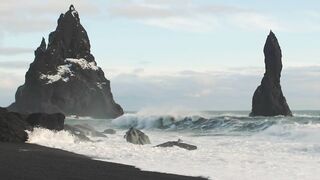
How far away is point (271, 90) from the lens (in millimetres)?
112312

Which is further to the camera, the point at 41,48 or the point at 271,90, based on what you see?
the point at 41,48

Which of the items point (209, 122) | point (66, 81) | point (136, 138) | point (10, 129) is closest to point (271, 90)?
point (66, 81)

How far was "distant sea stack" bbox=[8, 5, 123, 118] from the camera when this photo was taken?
130000 mm

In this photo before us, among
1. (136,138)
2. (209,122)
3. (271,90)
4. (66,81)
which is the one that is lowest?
(209,122)

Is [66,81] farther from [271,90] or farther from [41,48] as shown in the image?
[271,90]

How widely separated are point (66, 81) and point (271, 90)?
54317mm

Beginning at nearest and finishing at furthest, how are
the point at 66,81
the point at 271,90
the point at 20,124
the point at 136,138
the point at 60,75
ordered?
the point at 20,124, the point at 136,138, the point at 271,90, the point at 66,81, the point at 60,75

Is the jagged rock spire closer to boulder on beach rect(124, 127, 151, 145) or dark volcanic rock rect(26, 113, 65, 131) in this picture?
dark volcanic rock rect(26, 113, 65, 131)

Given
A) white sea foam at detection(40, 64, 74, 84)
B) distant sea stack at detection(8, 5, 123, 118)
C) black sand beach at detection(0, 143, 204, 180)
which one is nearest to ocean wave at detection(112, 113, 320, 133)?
black sand beach at detection(0, 143, 204, 180)

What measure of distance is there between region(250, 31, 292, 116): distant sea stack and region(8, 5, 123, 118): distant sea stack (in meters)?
39.3

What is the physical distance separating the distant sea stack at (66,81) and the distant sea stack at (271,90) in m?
39.3

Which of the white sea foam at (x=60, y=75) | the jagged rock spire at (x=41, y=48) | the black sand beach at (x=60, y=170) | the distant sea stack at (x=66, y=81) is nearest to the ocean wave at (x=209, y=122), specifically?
the black sand beach at (x=60, y=170)

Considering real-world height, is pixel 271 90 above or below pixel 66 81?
below

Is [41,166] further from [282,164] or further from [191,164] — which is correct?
[282,164]
